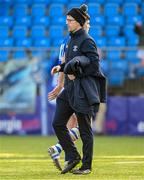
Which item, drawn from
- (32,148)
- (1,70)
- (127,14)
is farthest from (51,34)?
(32,148)

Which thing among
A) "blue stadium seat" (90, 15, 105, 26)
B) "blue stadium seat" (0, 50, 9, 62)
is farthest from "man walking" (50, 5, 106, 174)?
"blue stadium seat" (90, 15, 105, 26)

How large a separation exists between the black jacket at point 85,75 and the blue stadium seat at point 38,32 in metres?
15.7

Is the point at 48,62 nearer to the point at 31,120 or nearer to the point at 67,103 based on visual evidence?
the point at 31,120

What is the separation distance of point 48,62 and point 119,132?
2933 millimetres

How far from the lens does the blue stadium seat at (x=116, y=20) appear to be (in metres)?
25.1

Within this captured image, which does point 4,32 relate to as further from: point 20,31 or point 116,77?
point 116,77

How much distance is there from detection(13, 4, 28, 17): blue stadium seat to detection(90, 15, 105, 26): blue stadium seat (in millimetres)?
2726

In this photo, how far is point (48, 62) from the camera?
20.6 metres

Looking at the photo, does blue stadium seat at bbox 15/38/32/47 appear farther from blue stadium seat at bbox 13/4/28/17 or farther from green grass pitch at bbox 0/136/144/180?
green grass pitch at bbox 0/136/144/180

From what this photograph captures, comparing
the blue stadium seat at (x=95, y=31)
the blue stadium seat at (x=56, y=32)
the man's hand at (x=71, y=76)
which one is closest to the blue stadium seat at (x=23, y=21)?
the blue stadium seat at (x=56, y=32)

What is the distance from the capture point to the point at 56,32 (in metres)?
24.8

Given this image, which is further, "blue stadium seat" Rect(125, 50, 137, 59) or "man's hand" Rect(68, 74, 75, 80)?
"blue stadium seat" Rect(125, 50, 137, 59)

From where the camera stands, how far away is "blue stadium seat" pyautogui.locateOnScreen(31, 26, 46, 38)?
2510cm

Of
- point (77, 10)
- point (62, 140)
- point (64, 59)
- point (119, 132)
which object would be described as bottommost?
point (119, 132)
